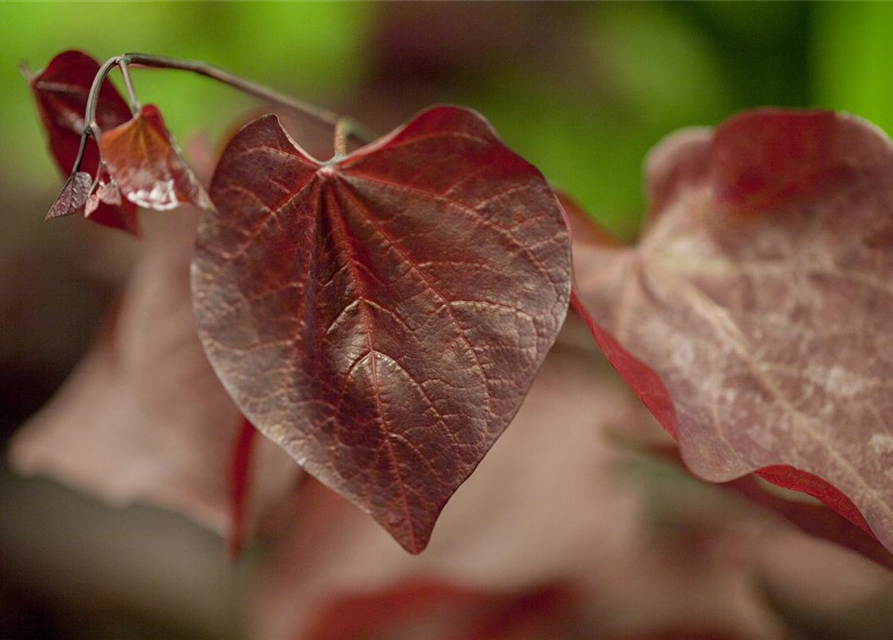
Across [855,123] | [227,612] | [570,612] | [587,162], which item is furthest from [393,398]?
[587,162]

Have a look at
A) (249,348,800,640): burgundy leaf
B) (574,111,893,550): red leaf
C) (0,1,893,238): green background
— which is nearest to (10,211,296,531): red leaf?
(249,348,800,640): burgundy leaf

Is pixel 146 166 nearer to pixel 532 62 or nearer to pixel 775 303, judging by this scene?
pixel 775 303

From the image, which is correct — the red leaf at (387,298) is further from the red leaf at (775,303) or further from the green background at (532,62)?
the green background at (532,62)

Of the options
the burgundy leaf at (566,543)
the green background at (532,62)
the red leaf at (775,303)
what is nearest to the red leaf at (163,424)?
the burgundy leaf at (566,543)

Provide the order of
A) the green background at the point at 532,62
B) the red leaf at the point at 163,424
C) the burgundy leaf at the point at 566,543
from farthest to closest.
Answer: the green background at the point at 532,62 → the burgundy leaf at the point at 566,543 → the red leaf at the point at 163,424

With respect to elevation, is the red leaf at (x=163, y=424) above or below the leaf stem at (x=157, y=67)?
below

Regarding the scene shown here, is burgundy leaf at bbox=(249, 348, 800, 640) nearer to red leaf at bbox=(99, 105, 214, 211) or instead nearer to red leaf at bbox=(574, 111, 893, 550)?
red leaf at bbox=(574, 111, 893, 550)

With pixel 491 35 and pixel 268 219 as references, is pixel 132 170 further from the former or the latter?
pixel 491 35
